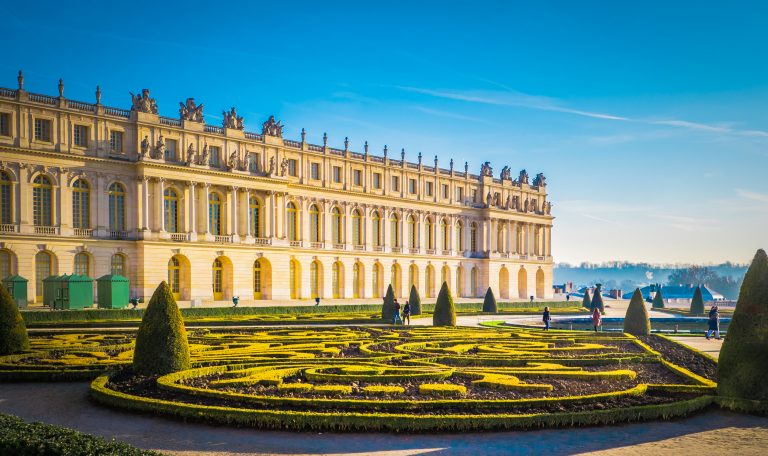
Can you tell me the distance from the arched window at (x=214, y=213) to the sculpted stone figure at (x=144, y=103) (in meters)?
8.18

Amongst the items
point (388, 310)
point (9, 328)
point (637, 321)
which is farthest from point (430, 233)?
point (9, 328)

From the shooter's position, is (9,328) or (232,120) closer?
(9,328)

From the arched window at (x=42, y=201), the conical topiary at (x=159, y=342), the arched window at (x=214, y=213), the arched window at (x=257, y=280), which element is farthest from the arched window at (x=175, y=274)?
the conical topiary at (x=159, y=342)

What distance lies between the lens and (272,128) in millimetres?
59125

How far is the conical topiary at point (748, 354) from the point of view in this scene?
551 inches

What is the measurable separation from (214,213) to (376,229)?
19863 mm

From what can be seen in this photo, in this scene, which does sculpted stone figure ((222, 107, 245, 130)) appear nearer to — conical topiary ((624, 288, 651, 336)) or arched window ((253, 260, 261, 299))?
arched window ((253, 260, 261, 299))

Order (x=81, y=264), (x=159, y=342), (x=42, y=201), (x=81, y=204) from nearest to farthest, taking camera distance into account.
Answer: (x=159, y=342)
(x=42, y=201)
(x=81, y=264)
(x=81, y=204)

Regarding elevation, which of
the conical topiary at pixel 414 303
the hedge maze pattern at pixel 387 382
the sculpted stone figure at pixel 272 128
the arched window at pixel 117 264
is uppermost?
the sculpted stone figure at pixel 272 128

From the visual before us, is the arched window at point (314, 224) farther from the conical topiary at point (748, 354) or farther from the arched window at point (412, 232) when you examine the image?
the conical topiary at point (748, 354)

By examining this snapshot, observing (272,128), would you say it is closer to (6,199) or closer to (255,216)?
(255,216)

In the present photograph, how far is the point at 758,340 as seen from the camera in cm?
1404

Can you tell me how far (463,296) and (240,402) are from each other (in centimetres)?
6656

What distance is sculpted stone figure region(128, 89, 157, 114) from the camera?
5003 centimetres
